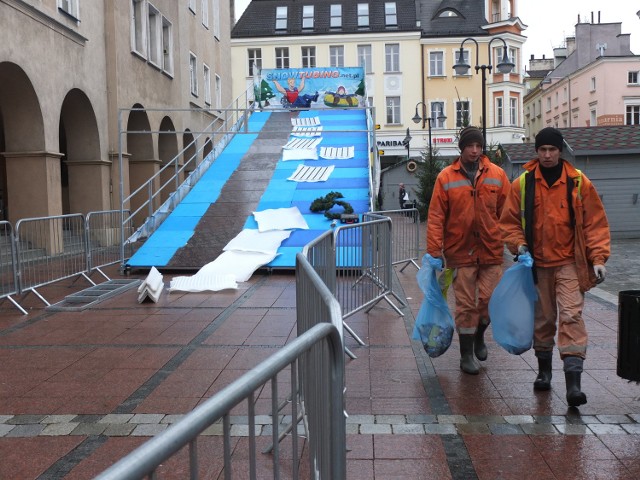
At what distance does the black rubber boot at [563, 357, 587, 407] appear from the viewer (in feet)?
16.0

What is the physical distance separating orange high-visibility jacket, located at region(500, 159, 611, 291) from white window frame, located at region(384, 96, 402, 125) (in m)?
49.5

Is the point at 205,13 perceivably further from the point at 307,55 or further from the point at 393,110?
the point at 393,110

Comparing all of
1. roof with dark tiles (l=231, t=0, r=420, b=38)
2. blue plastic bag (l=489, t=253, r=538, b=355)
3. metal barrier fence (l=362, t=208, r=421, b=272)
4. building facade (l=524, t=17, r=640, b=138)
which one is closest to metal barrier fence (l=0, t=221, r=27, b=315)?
blue plastic bag (l=489, t=253, r=538, b=355)

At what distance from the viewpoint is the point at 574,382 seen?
4953mm

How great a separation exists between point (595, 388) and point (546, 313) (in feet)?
2.36

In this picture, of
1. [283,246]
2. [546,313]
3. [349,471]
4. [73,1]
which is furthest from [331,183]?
[349,471]

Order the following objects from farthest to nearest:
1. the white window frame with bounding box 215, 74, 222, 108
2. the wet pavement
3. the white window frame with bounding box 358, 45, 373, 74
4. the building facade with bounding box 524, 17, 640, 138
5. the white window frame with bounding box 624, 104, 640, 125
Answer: the building facade with bounding box 524, 17, 640, 138 < the white window frame with bounding box 624, 104, 640, 125 < the white window frame with bounding box 358, 45, 373, 74 < the white window frame with bounding box 215, 74, 222, 108 < the wet pavement

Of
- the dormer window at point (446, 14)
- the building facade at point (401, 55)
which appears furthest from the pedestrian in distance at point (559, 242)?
the dormer window at point (446, 14)

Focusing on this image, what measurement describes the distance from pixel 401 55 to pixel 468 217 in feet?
165

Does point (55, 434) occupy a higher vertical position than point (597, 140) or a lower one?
lower

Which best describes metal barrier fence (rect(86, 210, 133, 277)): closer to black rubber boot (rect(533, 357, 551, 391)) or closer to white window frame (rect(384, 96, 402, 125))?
black rubber boot (rect(533, 357, 551, 391))

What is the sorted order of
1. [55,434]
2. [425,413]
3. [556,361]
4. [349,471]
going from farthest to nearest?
1. [556,361]
2. [425,413]
3. [55,434]
4. [349,471]

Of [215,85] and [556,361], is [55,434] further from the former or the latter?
[215,85]

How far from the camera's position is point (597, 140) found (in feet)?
74.7
